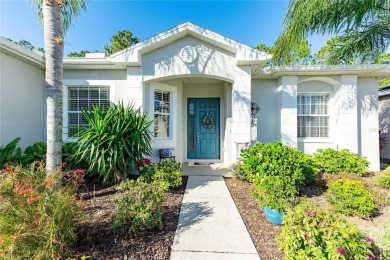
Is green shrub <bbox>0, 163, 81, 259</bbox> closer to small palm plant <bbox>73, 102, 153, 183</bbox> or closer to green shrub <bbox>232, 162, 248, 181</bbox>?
small palm plant <bbox>73, 102, 153, 183</bbox>

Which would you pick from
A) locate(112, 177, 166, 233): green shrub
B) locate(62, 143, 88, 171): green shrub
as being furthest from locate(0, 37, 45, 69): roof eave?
locate(112, 177, 166, 233): green shrub

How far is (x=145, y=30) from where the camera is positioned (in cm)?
1015

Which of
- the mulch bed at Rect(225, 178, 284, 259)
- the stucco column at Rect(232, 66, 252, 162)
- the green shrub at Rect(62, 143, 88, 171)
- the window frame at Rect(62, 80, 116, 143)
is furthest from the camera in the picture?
the window frame at Rect(62, 80, 116, 143)

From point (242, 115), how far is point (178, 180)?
2855 millimetres

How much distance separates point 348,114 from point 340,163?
1.97m

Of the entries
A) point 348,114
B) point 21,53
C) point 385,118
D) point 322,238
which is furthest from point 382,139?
point 21,53

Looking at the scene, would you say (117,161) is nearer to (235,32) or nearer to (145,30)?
(145,30)

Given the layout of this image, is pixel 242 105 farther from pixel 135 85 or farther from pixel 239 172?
pixel 135 85

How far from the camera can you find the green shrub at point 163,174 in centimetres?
439

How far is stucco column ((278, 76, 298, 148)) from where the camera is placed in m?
6.48

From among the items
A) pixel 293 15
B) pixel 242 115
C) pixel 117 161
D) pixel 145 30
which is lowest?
pixel 117 161

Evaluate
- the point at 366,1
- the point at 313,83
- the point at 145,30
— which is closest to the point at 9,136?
the point at 145,30

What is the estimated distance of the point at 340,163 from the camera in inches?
225

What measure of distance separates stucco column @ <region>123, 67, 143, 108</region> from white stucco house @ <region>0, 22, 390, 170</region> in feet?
0.10
